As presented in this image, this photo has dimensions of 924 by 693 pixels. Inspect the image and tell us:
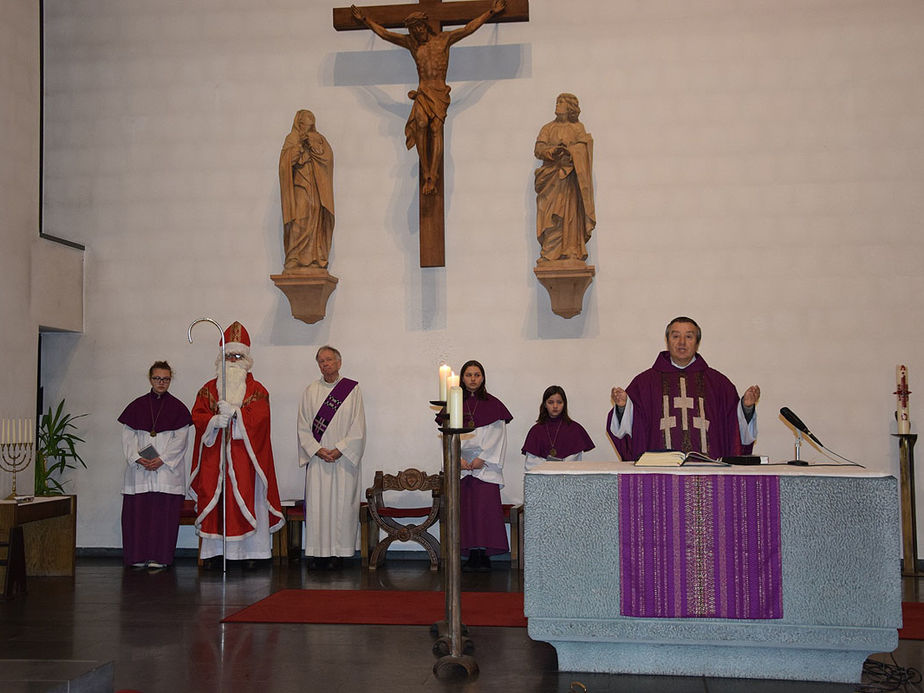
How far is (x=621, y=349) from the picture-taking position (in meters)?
8.55

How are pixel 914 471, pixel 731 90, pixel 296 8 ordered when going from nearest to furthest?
1. pixel 914 471
2. pixel 731 90
3. pixel 296 8

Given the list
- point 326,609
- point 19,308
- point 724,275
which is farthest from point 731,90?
point 19,308

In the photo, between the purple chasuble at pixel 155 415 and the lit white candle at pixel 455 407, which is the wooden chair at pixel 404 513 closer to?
the purple chasuble at pixel 155 415

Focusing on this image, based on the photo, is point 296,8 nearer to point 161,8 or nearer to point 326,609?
point 161,8

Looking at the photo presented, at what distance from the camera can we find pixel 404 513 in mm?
A: 8039

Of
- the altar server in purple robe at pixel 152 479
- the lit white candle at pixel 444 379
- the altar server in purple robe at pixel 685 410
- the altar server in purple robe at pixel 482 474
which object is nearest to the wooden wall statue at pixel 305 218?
the altar server in purple robe at pixel 152 479

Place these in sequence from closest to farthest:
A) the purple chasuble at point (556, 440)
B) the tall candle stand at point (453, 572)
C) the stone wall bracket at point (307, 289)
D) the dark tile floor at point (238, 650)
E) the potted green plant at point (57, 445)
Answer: the dark tile floor at point (238, 650), the tall candle stand at point (453, 572), the purple chasuble at point (556, 440), the stone wall bracket at point (307, 289), the potted green plant at point (57, 445)

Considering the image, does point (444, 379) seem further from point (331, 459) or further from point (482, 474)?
point (331, 459)

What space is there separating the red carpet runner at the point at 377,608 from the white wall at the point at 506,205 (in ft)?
7.13

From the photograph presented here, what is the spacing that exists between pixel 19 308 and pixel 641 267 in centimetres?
556

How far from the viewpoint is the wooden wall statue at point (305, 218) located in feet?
28.1

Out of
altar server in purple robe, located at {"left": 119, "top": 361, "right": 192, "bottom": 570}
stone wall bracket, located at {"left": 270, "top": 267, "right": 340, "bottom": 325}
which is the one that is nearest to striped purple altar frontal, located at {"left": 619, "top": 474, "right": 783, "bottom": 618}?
stone wall bracket, located at {"left": 270, "top": 267, "right": 340, "bottom": 325}

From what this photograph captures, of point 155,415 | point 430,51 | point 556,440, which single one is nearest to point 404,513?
point 556,440

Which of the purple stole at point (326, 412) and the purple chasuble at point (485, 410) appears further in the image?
the purple stole at point (326, 412)
